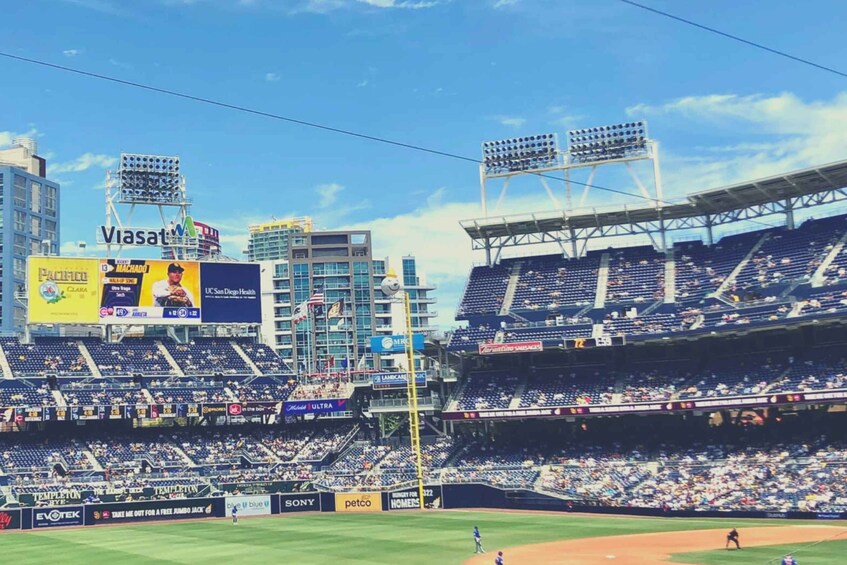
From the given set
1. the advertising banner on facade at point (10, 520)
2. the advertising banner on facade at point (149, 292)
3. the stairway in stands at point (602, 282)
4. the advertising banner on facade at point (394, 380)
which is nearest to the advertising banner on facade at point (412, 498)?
the advertising banner on facade at point (394, 380)

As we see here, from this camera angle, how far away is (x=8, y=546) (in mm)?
49500

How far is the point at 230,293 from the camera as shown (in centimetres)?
8150

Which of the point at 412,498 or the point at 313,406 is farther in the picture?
the point at 313,406

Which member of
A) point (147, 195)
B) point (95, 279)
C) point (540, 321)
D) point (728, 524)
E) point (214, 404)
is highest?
point (147, 195)

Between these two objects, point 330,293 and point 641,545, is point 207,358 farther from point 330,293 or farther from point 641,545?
point 330,293

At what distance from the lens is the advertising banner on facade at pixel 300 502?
65.2m

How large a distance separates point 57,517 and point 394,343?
26994mm

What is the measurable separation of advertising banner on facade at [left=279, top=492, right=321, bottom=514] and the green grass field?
388 centimetres

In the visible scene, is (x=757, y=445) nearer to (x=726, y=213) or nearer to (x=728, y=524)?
(x=728, y=524)

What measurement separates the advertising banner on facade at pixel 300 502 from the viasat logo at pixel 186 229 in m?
29.5

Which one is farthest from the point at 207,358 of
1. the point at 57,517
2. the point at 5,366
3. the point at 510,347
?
the point at 510,347

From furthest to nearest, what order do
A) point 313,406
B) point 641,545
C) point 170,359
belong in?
point 170,359
point 313,406
point 641,545

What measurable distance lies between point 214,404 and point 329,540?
1188 inches

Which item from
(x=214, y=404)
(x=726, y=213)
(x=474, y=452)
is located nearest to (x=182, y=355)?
(x=214, y=404)
